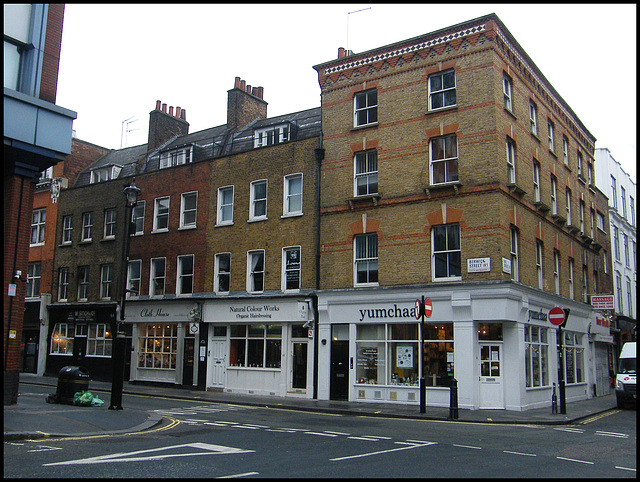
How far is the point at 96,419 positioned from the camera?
1495 centimetres

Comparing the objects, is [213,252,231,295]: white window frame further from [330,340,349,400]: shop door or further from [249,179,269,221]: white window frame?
[330,340,349,400]: shop door

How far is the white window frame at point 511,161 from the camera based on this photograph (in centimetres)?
2307

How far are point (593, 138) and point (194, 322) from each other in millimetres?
25000

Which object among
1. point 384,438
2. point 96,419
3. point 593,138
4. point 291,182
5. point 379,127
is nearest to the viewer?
point 384,438

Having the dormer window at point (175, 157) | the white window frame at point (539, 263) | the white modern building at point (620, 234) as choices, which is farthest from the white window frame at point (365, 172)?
the white modern building at point (620, 234)

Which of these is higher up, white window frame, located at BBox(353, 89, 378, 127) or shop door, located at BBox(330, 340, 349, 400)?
white window frame, located at BBox(353, 89, 378, 127)

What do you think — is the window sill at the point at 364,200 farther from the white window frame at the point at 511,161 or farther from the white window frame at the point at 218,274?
the white window frame at the point at 218,274

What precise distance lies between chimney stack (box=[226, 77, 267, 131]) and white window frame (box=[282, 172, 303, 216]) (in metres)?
7.13

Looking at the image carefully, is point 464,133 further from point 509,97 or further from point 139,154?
point 139,154

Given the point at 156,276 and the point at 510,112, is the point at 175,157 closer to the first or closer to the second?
the point at 156,276

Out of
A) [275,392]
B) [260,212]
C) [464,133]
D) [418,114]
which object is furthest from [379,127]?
[275,392]

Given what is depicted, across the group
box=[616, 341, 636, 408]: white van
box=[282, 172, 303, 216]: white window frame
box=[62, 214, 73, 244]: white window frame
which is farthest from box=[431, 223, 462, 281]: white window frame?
box=[62, 214, 73, 244]: white window frame

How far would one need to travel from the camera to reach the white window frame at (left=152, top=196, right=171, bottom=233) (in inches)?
1230

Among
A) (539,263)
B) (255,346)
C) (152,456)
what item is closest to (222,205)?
(255,346)
